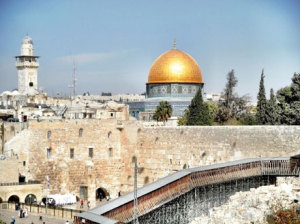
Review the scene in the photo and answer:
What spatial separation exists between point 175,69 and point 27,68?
55.6 ft

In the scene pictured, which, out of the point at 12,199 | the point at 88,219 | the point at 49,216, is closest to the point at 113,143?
the point at 12,199

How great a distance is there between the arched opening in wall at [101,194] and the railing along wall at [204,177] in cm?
1299

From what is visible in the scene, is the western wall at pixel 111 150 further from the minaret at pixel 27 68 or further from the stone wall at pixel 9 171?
the minaret at pixel 27 68

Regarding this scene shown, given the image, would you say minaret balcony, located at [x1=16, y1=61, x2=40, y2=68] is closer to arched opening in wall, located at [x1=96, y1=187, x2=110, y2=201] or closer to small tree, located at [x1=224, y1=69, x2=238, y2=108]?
small tree, located at [x1=224, y1=69, x2=238, y2=108]

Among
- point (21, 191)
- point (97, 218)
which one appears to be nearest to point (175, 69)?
point (21, 191)

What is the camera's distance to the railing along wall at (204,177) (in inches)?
639

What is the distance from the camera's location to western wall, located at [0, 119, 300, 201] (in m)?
28.9

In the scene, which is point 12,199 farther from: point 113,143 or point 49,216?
point 113,143

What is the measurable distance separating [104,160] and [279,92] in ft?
38.5

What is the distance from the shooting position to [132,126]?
3300 centimetres

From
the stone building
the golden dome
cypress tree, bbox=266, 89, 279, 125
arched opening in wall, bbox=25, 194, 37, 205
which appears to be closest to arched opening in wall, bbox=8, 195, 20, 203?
Answer: arched opening in wall, bbox=25, 194, 37, 205

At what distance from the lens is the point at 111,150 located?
33312 mm

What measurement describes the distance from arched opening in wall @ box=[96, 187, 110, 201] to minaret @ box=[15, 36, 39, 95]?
2430 cm

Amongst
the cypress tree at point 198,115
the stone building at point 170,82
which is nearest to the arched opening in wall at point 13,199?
the cypress tree at point 198,115
